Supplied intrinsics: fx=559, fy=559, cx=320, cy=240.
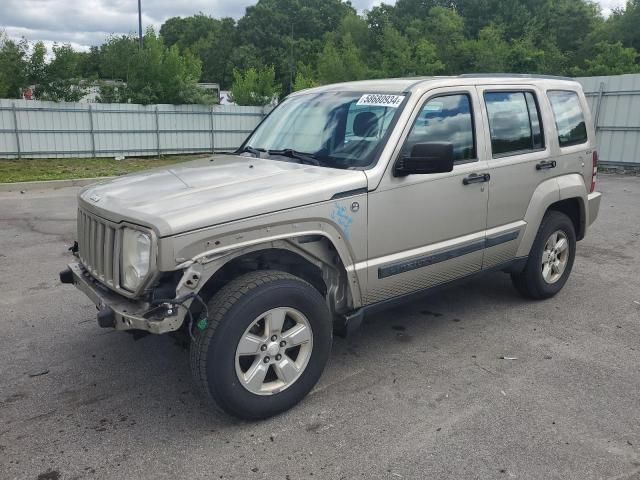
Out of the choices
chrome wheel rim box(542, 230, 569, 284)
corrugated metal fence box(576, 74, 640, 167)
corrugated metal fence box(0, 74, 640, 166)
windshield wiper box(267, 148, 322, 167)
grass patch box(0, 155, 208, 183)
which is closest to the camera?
windshield wiper box(267, 148, 322, 167)

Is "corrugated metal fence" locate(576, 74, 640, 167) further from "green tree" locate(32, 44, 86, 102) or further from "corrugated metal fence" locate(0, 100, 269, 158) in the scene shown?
"green tree" locate(32, 44, 86, 102)

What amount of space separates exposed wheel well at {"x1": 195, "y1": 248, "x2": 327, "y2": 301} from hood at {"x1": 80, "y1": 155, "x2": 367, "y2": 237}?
34 cm

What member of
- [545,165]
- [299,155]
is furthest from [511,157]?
[299,155]

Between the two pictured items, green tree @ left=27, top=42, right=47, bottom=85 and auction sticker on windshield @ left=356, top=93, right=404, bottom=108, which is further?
green tree @ left=27, top=42, right=47, bottom=85

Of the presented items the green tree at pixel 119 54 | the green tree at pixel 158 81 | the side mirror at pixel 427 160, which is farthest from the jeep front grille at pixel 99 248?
the green tree at pixel 119 54

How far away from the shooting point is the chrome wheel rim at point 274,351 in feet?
10.3

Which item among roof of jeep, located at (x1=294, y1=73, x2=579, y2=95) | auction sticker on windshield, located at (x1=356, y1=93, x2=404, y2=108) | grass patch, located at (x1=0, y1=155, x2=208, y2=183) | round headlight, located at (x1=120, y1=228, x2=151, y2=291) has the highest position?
roof of jeep, located at (x1=294, y1=73, x2=579, y2=95)

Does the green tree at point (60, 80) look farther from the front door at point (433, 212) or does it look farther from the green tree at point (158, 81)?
the front door at point (433, 212)

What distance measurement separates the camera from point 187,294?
2.92m

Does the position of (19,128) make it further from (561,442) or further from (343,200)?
(561,442)

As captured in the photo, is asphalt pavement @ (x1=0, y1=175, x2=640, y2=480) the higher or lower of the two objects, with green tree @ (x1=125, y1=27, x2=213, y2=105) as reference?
lower

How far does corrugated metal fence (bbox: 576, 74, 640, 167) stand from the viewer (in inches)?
590

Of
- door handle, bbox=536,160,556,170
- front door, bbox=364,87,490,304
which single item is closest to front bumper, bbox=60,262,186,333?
front door, bbox=364,87,490,304

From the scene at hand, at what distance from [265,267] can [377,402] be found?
1093 millimetres
